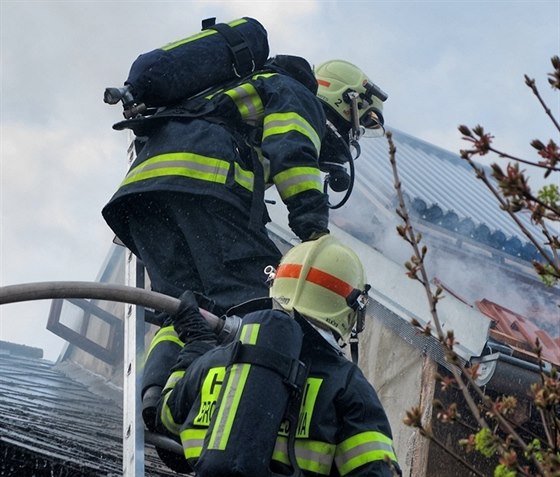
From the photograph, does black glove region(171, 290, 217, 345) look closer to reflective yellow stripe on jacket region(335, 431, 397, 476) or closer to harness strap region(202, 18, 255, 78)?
reflective yellow stripe on jacket region(335, 431, 397, 476)

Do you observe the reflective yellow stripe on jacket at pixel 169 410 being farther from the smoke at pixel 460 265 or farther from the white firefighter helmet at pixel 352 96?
the smoke at pixel 460 265

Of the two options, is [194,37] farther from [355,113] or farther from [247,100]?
[355,113]

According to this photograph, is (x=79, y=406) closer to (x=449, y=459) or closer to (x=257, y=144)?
(x=449, y=459)

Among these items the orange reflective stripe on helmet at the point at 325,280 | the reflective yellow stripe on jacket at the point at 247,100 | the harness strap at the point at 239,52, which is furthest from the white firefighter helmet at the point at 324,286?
the harness strap at the point at 239,52

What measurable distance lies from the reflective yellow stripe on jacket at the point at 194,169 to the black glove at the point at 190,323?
562 mm

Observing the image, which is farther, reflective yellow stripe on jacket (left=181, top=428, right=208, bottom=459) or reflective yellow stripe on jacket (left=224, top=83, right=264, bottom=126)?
reflective yellow stripe on jacket (left=224, top=83, right=264, bottom=126)

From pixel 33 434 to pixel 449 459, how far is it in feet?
8.38

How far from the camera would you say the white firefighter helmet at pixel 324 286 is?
328 cm

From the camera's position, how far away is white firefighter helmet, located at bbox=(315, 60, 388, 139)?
4.55m

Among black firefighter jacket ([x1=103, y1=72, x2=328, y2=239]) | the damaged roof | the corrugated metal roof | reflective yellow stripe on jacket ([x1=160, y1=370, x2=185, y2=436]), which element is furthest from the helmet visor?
the corrugated metal roof

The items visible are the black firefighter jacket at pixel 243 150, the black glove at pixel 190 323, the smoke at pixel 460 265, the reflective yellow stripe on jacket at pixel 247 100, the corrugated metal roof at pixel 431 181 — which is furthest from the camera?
the corrugated metal roof at pixel 431 181

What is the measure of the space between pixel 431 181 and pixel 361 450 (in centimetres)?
694

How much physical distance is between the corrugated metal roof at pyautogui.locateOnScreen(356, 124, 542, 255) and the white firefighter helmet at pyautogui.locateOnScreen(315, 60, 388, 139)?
2.82 meters

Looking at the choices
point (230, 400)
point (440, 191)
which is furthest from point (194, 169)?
point (440, 191)
